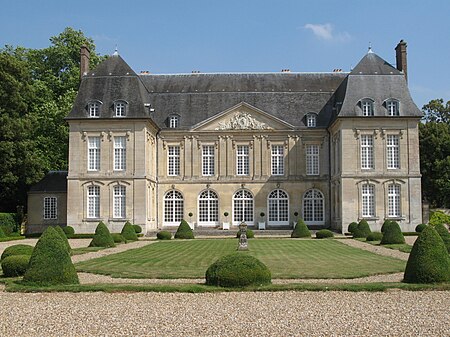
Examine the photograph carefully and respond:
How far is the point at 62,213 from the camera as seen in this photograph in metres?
32.9

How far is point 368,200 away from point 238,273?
66.6 ft

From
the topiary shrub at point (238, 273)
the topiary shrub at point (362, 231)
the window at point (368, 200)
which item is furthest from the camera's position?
the window at point (368, 200)

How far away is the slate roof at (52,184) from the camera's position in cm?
3281

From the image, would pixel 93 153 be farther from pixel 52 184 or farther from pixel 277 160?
pixel 277 160

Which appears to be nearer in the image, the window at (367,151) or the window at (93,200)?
the window at (367,151)

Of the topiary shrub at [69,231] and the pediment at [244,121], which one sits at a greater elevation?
the pediment at [244,121]

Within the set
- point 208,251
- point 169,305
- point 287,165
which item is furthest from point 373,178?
point 169,305

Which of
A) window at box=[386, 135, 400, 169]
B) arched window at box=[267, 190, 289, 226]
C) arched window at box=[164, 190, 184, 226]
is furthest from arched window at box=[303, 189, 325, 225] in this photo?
arched window at box=[164, 190, 184, 226]

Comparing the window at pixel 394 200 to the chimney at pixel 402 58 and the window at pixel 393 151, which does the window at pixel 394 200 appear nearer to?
the window at pixel 393 151

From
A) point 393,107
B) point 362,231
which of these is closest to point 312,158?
point 393,107

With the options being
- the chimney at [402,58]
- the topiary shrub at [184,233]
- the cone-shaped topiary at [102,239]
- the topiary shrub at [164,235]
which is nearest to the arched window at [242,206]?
the topiary shrub at [184,233]

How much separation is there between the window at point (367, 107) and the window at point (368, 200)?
3.57 meters

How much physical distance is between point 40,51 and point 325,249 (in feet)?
84.4

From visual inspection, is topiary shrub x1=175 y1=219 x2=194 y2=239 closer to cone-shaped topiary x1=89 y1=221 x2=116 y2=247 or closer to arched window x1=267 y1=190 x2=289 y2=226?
cone-shaped topiary x1=89 y1=221 x2=116 y2=247
